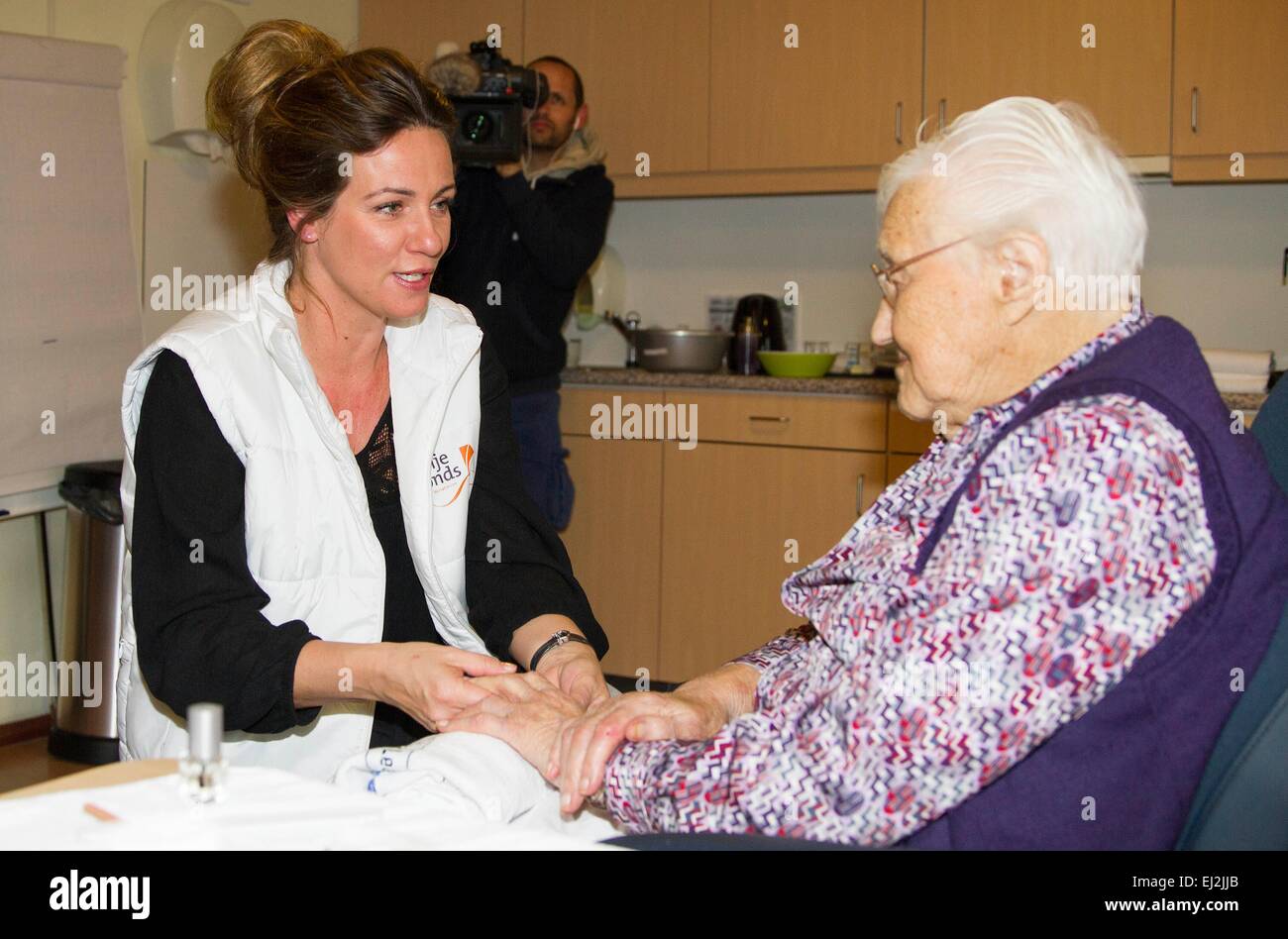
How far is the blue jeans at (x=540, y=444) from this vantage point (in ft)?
12.2

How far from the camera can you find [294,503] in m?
1.61

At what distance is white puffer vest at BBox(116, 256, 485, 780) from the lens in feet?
5.18

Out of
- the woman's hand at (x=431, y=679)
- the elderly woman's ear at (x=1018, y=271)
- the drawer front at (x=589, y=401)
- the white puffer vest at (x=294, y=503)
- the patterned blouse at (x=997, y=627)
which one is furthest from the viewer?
the drawer front at (x=589, y=401)

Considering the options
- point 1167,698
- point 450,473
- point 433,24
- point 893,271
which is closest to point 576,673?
point 450,473

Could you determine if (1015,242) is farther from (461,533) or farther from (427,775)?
→ (461,533)

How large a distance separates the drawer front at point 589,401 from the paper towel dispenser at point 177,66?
1.27m

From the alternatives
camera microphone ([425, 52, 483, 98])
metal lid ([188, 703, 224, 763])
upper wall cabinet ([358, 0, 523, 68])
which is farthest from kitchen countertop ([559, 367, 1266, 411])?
metal lid ([188, 703, 224, 763])

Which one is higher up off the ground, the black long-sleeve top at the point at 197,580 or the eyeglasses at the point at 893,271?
the eyeglasses at the point at 893,271

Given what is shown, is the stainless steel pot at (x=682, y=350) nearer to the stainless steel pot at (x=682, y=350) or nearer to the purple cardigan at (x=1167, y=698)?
the stainless steel pot at (x=682, y=350)

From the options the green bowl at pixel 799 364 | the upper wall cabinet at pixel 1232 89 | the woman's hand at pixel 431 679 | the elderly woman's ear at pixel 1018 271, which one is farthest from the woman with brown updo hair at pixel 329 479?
the upper wall cabinet at pixel 1232 89

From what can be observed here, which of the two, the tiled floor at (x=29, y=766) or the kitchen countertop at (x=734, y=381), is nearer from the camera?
the tiled floor at (x=29, y=766)

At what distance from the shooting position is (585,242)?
3646 mm

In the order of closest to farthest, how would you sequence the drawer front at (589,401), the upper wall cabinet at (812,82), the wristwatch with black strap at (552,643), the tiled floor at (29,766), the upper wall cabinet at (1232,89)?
1. the wristwatch with black strap at (552,643)
2. the tiled floor at (29,766)
3. the upper wall cabinet at (1232,89)
4. the upper wall cabinet at (812,82)
5. the drawer front at (589,401)

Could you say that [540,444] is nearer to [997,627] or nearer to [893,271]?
[893,271]
